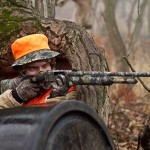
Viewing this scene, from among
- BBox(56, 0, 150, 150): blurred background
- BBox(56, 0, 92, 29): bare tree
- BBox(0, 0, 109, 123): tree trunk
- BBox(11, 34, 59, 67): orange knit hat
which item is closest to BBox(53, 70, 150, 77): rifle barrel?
BBox(11, 34, 59, 67): orange knit hat

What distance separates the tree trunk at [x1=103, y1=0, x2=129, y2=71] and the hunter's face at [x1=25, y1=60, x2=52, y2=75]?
7.84m

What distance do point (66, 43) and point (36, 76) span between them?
103 centimetres

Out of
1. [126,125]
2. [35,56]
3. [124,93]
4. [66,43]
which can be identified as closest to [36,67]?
[35,56]

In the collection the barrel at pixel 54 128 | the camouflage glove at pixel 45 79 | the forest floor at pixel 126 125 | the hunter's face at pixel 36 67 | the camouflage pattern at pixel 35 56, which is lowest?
the forest floor at pixel 126 125

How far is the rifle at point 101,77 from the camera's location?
4.31 m

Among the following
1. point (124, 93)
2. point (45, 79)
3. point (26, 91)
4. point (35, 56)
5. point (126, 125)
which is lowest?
point (126, 125)

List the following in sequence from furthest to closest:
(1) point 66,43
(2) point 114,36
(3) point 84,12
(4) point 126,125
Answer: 1. (3) point 84,12
2. (2) point 114,36
3. (4) point 126,125
4. (1) point 66,43

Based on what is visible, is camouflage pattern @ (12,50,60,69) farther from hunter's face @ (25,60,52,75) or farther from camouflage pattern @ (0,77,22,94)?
camouflage pattern @ (0,77,22,94)

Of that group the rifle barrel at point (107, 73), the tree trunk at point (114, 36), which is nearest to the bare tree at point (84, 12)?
the tree trunk at point (114, 36)

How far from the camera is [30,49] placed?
492 centimetres

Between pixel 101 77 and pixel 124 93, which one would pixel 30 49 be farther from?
pixel 124 93

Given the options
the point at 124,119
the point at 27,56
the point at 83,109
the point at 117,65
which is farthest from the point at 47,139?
the point at 117,65

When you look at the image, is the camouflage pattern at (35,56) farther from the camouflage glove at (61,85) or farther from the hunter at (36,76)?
the camouflage glove at (61,85)

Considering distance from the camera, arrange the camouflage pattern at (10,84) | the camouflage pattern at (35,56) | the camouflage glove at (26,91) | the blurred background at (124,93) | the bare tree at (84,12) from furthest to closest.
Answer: the bare tree at (84,12) → the blurred background at (124,93) → the camouflage pattern at (10,84) → the camouflage pattern at (35,56) → the camouflage glove at (26,91)
